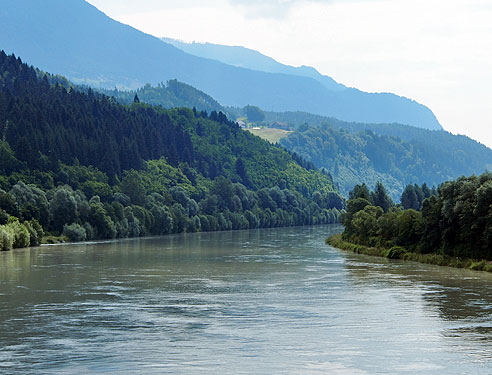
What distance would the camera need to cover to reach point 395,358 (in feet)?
126

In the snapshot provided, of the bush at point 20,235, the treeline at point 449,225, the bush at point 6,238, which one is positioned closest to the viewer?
the treeline at point 449,225

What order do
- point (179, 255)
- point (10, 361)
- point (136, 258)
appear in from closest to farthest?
point (10, 361) → point (136, 258) → point (179, 255)

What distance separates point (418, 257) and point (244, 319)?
5131cm

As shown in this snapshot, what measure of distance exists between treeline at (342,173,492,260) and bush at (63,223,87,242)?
2264 inches

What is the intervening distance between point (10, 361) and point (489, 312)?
100 ft

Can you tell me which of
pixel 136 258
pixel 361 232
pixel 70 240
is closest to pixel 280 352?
pixel 136 258

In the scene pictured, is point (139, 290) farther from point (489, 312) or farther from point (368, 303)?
point (489, 312)

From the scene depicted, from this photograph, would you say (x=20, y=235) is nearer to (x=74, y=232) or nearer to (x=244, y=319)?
(x=74, y=232)

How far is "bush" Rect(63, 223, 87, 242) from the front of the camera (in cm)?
15012

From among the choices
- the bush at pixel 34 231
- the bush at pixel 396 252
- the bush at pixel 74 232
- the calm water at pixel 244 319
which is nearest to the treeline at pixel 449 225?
the bush at pixel 396 252

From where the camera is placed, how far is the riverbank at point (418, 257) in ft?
275

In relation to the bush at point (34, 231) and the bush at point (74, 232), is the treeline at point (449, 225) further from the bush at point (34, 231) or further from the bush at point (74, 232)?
the bush at point (74, 232)

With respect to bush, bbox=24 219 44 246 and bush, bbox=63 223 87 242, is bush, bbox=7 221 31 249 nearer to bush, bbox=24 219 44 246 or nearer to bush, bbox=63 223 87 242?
bush, bbox=24 219 44 246

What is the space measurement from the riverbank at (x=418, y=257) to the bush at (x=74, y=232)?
49399mm
